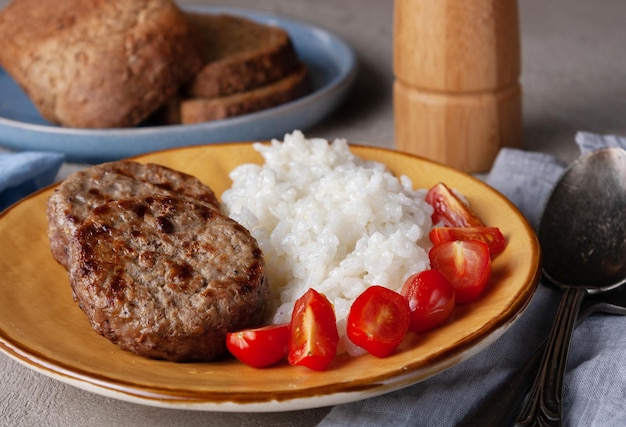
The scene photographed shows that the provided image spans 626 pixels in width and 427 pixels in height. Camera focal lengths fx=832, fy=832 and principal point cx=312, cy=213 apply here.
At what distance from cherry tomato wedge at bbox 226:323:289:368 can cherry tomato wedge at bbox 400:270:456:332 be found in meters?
0.33

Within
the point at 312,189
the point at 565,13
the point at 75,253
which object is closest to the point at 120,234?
the point at 75,253

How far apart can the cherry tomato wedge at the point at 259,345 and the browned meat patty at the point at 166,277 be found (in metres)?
0.06

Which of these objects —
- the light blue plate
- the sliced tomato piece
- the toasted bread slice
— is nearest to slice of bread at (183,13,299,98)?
the toasted bread slice

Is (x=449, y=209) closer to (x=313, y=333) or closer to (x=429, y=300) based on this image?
(x=429, y=300)

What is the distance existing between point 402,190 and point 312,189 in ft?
0.92

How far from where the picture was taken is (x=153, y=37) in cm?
372

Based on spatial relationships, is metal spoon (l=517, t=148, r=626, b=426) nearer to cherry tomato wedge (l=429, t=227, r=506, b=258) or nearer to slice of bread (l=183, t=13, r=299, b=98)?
cherry tomato wedge (l=429, t=227, r=506, b=258)

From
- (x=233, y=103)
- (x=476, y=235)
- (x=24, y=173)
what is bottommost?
(x=233, y=103)

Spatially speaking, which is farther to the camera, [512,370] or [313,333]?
[512,370]

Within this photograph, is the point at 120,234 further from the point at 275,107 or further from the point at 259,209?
the point at 275,107

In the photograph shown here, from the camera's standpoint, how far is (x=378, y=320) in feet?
6.43

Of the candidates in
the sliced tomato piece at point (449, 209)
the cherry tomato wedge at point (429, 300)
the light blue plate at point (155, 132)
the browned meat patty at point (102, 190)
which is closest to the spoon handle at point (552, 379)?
the cherry tomato wedge at point (429, 300)

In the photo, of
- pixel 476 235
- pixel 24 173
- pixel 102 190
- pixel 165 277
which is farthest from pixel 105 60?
pixel 476 235

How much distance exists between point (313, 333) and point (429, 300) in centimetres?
32
